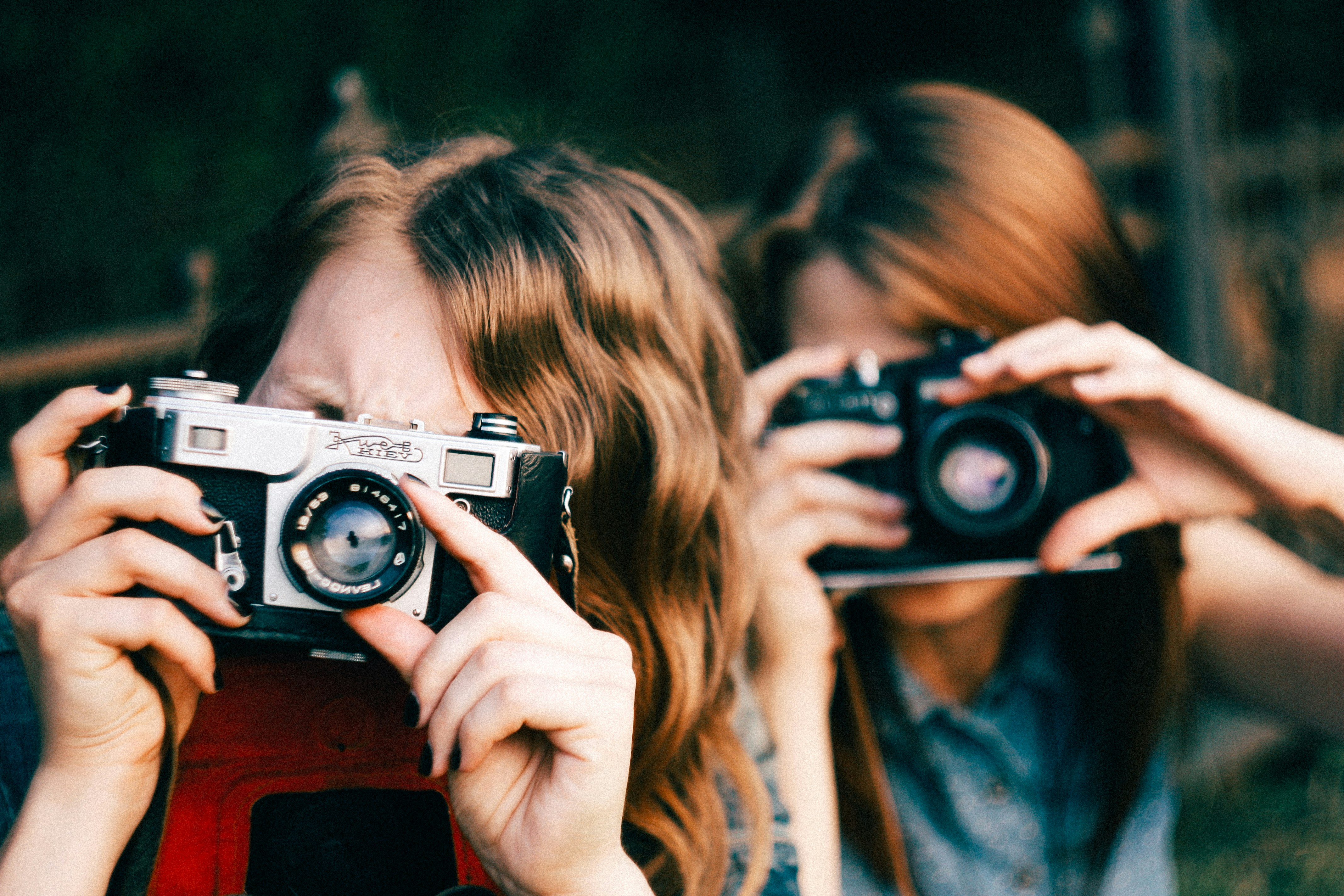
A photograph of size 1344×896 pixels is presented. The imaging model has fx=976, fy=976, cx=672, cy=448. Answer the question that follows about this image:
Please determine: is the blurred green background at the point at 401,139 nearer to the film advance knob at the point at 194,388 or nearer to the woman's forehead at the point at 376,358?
the woman's forehead at the point at 376,358

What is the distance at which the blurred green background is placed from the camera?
2086 millimetres

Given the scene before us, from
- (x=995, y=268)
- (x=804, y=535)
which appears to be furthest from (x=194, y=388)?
(x=995, y=268)

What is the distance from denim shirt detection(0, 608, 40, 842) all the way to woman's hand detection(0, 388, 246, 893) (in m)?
0.18

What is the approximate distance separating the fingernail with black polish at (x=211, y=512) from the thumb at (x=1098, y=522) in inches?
36.8

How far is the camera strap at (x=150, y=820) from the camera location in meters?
0.81

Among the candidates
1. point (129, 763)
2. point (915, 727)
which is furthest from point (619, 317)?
point (915, 727)

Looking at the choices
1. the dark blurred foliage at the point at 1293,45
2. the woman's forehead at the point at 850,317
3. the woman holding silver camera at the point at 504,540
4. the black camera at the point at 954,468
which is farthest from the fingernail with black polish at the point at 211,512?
the dark blurred foliage at the point at 1293,45

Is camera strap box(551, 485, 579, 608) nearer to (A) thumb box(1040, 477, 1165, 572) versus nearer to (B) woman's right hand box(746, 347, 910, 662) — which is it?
(B) woman's right hand box(746, 347, 910, 662)

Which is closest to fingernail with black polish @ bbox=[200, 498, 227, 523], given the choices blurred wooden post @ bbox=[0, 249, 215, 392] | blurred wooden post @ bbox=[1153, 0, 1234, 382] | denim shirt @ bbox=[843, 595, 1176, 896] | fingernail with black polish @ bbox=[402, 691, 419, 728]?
fingernail with black polish @ bbox=[402, 691, 419, 728]

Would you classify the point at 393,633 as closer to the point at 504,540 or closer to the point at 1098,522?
the point at 504,540

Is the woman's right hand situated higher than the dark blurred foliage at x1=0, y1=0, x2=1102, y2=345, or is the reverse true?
the dark blurred foliage at x1=0, y1=0, x2=1102, y2=345

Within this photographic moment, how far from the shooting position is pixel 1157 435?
1.25m

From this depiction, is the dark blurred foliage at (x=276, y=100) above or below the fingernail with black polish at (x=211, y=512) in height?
above

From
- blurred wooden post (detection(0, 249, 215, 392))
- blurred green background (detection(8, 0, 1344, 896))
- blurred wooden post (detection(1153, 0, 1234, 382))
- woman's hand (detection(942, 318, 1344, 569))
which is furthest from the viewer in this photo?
blurred wooden post (detection(1153, 0, 1234, 382))
